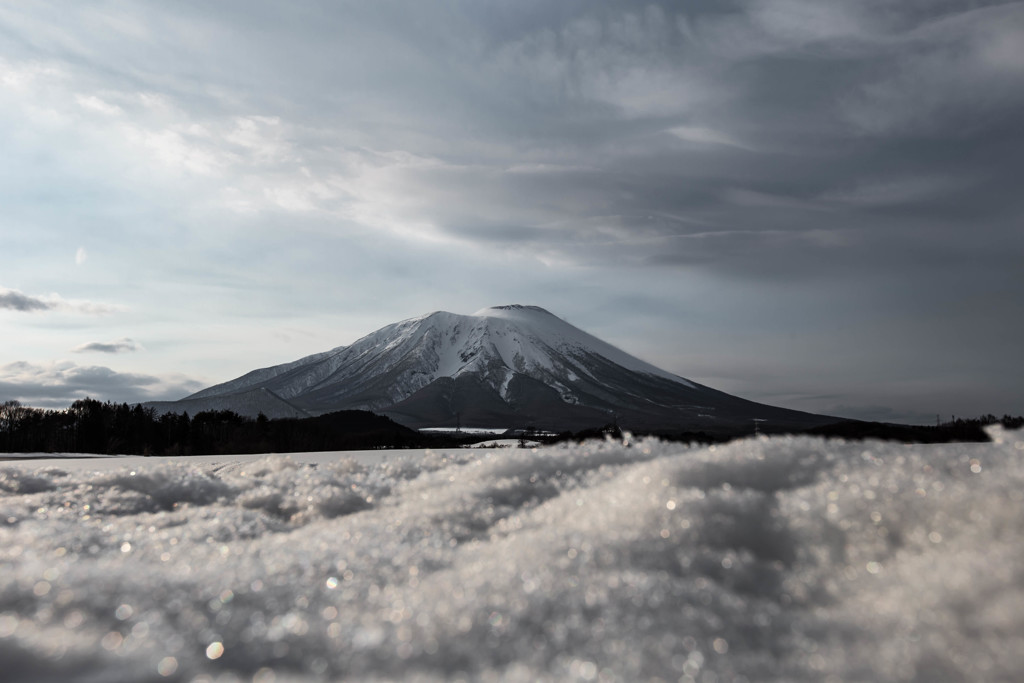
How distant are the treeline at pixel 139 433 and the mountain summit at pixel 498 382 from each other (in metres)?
65.3

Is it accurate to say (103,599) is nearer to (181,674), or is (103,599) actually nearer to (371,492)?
(181,674)

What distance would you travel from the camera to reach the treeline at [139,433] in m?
14.6

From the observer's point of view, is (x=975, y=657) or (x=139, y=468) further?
(x=139, y=468)

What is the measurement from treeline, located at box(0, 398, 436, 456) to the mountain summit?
65265 mm

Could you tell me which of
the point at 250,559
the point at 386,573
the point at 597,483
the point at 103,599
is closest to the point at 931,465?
the point at 597,483

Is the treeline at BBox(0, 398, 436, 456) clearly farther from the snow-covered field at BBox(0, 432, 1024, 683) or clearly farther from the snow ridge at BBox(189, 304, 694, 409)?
the snow ridge at BBox(189, 304, 694, 409)

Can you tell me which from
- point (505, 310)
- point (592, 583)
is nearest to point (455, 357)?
point (505, 310)

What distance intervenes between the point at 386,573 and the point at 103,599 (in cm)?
41

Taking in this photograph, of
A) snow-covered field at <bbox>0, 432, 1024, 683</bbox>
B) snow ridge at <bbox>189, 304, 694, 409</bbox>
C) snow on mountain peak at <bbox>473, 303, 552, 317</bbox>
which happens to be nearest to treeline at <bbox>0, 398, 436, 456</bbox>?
snow-covered field at <bbox>0, 432, 1024, 683</bbox>

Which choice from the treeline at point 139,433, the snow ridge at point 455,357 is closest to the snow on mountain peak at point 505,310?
the snow ridge at point 455,357

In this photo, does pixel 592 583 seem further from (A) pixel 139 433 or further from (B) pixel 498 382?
(B) pixel 498 382

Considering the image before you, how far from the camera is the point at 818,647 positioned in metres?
0.74

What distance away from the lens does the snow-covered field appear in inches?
28.6

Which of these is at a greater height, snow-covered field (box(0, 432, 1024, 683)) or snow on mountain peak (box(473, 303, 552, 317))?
snow on mountain peak (box(473, 303, 552, 317))
